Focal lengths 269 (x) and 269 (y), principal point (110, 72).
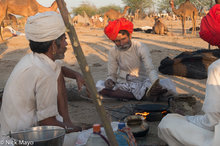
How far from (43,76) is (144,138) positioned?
56.0 inches

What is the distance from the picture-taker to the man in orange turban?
14.1 ft

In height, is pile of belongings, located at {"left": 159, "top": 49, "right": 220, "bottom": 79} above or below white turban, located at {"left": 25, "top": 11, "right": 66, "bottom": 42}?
below

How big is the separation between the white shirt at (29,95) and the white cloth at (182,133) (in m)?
1.05

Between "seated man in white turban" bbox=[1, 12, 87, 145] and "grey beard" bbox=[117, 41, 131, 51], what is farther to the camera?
"grey beard" bbox=[117, 41, 131, 51]

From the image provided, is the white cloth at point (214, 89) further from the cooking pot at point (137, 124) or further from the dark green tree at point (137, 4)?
the dark green tree at point (137, 4)

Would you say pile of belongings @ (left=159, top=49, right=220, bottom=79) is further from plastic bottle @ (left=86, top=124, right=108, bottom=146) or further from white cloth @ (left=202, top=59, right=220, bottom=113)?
plastic bottle @ (left=86, top=124, right=108, bottom=146)

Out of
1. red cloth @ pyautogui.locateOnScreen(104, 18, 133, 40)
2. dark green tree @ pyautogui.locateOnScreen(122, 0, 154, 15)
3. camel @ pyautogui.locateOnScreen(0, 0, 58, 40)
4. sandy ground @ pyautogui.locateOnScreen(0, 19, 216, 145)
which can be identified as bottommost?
sandy ground @ pyautogui.locateOnScreen(0, 19, 216, 145)

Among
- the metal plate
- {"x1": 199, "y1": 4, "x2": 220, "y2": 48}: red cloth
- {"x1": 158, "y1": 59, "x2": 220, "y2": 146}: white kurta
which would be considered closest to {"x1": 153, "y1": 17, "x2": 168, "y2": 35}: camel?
the metal plate

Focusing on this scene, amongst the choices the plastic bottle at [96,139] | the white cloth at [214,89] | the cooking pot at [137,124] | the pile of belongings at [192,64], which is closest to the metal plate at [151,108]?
the cooking pot at [137,124]

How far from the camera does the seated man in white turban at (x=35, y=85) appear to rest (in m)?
2.07

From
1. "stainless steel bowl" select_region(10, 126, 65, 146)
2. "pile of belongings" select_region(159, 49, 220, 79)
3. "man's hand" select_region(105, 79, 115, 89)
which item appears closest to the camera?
"stainless steel bowl" select_region(10, 126, 65, 146)

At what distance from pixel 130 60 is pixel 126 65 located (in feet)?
0.38

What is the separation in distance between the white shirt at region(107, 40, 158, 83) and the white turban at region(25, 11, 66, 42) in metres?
2.37

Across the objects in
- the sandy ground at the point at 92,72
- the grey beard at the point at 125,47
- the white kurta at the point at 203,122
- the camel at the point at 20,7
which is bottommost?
the sandy ground at the point at 92,72
